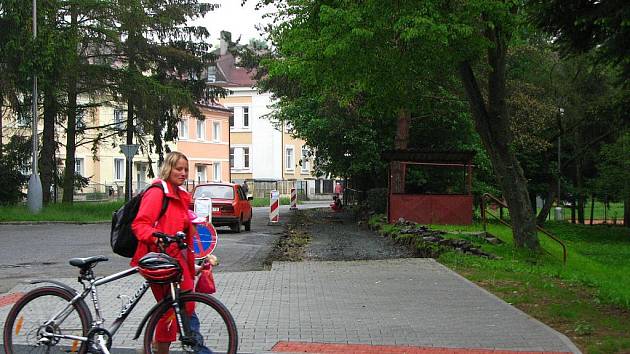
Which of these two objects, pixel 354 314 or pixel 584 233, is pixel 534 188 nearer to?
pixel 584 233

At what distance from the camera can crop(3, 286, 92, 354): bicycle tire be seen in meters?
6.02

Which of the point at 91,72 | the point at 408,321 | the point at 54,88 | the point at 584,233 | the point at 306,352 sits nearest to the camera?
the point at 306,352

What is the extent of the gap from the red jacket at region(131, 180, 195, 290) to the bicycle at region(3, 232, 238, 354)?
0.39ft

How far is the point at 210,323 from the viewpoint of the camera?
6.04 m

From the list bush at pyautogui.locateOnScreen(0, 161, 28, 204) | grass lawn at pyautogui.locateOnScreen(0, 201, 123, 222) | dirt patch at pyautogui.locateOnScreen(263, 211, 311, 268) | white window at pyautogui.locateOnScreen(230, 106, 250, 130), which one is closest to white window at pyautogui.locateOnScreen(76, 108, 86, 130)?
bush at pyautogui.locateOnScreen(0, 161, 28, 204)

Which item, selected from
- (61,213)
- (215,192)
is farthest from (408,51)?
(61,213)

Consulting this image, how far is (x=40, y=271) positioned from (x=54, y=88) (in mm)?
16858

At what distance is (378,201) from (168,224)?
81.4 feet

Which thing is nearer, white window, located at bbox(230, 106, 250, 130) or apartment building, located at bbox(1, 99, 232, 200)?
apartment building, located at bbox(1, 99, 232, 200)

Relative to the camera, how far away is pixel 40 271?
537 inches

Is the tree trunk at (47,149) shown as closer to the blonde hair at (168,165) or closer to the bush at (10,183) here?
the bush at (10,183)

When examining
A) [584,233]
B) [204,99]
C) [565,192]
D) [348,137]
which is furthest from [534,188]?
[204,99]

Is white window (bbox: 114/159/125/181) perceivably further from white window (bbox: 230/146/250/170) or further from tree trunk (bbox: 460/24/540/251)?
tree trunk (bbox: 460/24/540/251)

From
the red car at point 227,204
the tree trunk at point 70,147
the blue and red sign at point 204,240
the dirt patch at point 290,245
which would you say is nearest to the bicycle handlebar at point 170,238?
the blue and red sign at point 204,240
